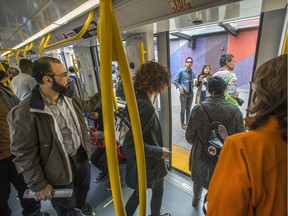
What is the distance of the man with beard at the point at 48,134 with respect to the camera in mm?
1309

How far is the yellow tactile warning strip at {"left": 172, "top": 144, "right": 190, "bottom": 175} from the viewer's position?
309cm

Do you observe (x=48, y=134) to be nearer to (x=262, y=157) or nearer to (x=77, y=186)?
→ (x=77, y=186)

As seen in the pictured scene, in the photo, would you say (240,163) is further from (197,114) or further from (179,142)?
(179,142)

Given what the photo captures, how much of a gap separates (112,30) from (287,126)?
711 mm

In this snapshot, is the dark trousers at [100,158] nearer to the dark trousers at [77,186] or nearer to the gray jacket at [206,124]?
the dark trousers at [77,186]

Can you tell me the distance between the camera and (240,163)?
0.63m

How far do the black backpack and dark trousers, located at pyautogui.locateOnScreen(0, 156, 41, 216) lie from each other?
7.19 feet

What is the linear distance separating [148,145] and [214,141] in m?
0.72

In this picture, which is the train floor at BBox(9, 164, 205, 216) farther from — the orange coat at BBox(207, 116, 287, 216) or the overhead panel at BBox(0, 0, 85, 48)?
the overhead panel at BBox(0, 0, 85, 48)

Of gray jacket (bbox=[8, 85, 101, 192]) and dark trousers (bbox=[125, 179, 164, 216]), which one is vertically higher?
gray jacket (bbox=[8, 85, 101, 192])

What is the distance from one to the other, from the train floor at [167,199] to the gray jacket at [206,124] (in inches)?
28.5

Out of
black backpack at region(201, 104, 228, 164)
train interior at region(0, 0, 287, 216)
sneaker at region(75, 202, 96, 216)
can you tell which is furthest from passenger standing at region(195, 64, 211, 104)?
sneaker at region(75, 202, 96, 216)

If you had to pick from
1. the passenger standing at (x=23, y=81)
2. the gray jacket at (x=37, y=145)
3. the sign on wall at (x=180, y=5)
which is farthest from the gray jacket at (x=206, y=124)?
the passenger standing at (x=23, y=81)

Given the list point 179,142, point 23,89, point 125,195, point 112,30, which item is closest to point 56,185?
point 125,195
